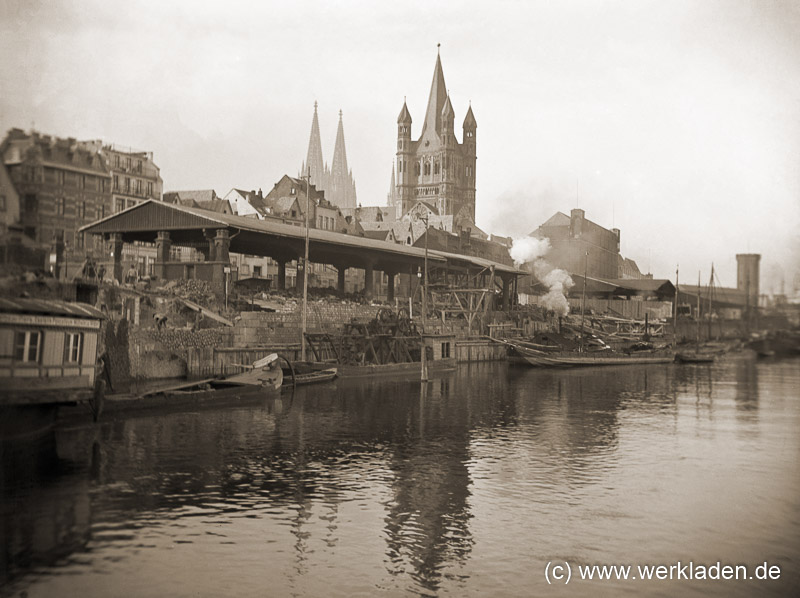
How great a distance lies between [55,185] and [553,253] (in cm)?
7550

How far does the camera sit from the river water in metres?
11.8

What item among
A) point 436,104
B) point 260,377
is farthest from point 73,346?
point 436,104

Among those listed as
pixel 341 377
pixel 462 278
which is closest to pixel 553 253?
pixel 462 278

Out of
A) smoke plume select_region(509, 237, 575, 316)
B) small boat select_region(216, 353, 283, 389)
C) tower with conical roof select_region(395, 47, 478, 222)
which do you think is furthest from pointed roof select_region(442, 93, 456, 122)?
small boat select_region(216, 353, 283, 389)

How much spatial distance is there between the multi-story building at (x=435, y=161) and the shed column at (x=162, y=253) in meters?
120

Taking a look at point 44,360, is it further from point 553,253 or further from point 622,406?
point 553,253

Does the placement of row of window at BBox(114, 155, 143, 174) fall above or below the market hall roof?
Result: below

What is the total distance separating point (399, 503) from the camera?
16.0m

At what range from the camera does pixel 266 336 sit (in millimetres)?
42219

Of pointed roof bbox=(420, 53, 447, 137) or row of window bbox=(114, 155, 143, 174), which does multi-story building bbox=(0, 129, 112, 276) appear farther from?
pointed roof bbox=(420, 53, 447, 137)

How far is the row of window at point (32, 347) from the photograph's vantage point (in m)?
14.8

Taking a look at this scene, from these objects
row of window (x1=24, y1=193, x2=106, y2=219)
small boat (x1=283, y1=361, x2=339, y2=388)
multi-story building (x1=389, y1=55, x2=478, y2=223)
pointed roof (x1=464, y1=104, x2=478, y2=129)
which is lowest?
small boat (x1=283, y1=361, x2=339, y2=388)

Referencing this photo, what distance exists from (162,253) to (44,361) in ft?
91.9

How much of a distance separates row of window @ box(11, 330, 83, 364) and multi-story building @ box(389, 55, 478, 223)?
145725mm
